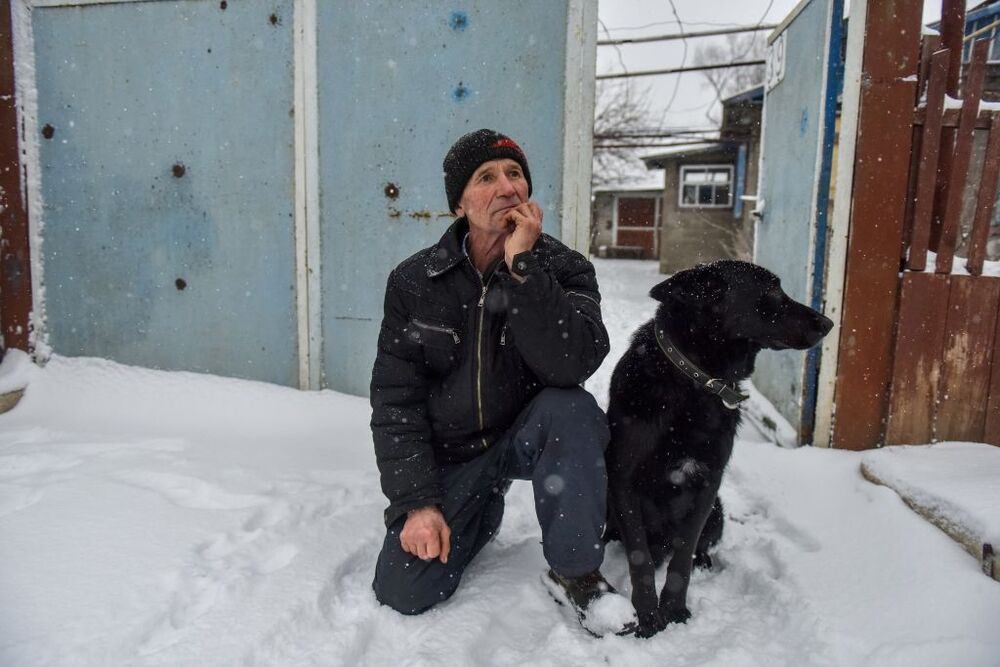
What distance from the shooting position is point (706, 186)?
17.8 m

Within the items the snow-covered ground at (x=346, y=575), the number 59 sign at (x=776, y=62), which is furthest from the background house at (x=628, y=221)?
the snow-covered ground at (x=346, y=575)

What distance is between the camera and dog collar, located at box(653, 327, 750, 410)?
1847mm

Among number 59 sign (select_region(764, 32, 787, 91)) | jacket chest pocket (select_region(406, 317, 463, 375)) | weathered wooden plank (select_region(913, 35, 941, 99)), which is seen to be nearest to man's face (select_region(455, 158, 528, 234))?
jacket chest pocket (select_region(406, 317, 463, 375))

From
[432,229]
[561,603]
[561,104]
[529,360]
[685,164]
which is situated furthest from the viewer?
[685,164]

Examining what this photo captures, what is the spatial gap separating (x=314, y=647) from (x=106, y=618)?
1.72ft

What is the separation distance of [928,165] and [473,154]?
6.72 feet

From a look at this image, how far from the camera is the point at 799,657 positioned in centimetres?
158

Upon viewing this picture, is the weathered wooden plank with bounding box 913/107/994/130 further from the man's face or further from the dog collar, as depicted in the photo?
the man's face

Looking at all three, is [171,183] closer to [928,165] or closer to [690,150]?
[928,165]

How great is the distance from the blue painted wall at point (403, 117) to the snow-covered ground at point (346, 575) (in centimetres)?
107

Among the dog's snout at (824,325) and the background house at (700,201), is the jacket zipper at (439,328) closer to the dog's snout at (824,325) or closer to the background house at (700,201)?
the dog's snout at (824,325)

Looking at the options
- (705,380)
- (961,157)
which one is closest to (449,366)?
(705,380)

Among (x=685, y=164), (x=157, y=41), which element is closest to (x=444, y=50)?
(x=157, y=41)

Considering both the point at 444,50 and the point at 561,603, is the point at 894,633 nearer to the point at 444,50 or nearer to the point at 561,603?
the point at 561,603
